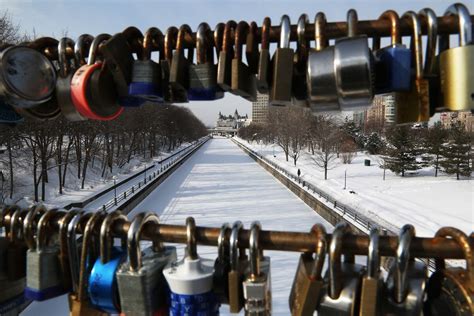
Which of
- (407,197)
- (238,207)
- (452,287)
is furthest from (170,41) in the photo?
(407,197)

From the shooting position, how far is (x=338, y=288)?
3.21 ft

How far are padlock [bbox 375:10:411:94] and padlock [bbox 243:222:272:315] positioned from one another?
630 mm

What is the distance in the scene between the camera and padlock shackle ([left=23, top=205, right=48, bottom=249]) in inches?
50.6

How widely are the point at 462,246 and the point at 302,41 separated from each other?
811 mm

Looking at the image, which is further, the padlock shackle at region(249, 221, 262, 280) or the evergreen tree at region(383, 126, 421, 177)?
the evergreen tree at region(383, 126, 421, 177)

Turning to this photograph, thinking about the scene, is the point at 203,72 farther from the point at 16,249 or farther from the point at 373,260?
the point at 16,249

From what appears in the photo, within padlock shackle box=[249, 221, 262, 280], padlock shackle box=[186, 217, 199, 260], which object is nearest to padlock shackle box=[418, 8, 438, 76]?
padlock shackle box=[249, 221, 262, 280]

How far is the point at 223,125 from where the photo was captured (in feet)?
652

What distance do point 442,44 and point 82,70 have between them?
1.28 meters

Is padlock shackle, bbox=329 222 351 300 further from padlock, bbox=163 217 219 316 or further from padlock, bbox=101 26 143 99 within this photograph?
padlock, bbox=101 26 143 99

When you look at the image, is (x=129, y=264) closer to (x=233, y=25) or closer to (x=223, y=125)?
(x=233, y=25)

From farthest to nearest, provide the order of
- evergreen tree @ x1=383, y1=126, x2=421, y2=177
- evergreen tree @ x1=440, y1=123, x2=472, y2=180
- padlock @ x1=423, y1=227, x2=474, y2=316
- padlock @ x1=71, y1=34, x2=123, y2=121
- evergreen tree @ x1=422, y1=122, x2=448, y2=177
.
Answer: evergreen tree @ x1=383, y1=126, x2=421, y2=177 < evergreen tree @ x1=422, y1=122, x2=448, y2=177 < evergreen tree @ x1=440, y1=123, x2=472, y2=180 < padlock @ x1=71, y1=34, x2=123, y2=121 < padlock @ x1=423, y1=227, x2=474, y2=316

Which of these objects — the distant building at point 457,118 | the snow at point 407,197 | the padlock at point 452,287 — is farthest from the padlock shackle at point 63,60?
the snow at point 407,197

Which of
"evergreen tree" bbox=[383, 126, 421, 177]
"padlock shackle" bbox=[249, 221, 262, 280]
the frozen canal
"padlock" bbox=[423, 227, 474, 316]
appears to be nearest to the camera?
"padlock" bbox=[423, 227, 474, 316]
